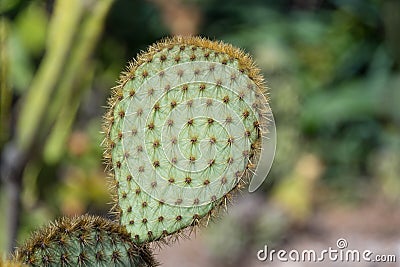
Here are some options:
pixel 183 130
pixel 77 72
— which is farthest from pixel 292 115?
pixel 183 130

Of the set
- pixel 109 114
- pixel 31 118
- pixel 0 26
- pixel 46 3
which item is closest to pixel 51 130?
pixel 31 118

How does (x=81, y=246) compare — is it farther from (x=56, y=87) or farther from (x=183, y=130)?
(x=56, y=87)

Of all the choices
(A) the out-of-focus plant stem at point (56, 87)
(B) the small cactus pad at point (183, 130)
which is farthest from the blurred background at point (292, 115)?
(B) the small cactus pad at point (183, 130)

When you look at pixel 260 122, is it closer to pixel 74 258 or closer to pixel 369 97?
pixel 74 258

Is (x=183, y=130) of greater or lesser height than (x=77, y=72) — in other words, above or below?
below

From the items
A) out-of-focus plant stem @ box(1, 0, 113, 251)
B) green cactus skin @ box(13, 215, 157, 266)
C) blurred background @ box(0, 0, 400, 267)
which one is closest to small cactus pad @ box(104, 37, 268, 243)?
green cactus skin @ box(13, 215, 157, 266)

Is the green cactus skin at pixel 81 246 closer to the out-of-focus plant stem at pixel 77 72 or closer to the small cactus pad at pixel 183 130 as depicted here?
the small cactus pad at pixel 183 130

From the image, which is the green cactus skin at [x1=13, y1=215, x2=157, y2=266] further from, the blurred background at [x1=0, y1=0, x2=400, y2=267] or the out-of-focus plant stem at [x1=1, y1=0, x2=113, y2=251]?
the blurred background at [x1=0, y1=0, x2=400, y2=267]
